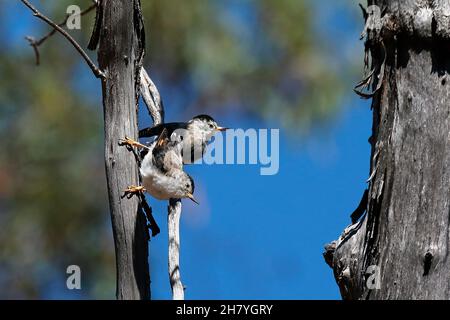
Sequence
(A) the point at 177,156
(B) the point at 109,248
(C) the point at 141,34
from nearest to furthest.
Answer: (C) the point at 141,34, (A) the point at 177,156, (B) the point at 109,248

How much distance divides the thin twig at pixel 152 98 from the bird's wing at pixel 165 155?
0.07 m

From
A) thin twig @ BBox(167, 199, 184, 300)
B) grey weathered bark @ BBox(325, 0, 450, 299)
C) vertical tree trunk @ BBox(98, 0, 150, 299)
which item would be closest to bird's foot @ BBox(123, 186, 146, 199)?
vertical tree trunk @ BBox(98, 0, 150, 299)

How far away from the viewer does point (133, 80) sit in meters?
2.82

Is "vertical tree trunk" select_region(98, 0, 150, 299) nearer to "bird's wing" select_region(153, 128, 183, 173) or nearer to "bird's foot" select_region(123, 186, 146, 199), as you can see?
"bird's foot" select_region(123, 186, 146, 199)

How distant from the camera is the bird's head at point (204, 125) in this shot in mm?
4233

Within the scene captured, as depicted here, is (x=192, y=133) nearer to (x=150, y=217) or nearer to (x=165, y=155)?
(x=165, y=155)

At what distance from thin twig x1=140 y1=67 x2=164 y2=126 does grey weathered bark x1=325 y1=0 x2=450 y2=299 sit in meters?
0.97

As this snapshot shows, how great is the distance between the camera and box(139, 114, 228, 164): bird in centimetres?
349

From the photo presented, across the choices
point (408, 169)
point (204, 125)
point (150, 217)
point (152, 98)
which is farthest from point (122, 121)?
point (204, 125)

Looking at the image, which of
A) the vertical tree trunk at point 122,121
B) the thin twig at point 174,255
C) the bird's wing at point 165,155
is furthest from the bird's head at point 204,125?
the vertical tree trunk at point 122,121

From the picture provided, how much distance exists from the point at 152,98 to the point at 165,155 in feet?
0.77
